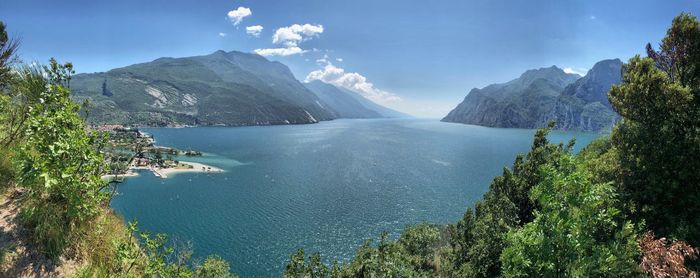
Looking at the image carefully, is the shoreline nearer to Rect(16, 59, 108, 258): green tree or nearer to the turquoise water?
the turquoise water

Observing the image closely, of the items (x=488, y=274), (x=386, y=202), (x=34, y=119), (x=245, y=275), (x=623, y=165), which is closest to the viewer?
(x=34, y=119)

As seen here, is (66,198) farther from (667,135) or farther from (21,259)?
(667,135)

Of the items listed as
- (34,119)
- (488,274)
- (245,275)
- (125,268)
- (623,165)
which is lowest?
(245,275)

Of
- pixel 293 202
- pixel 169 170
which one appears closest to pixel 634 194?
pixel 293 202

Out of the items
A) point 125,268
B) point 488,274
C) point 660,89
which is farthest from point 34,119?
point 488,274

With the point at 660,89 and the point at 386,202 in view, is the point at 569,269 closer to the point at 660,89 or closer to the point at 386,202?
the point at 660,89

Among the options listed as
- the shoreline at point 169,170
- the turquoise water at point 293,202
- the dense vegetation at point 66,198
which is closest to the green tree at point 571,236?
the dense vegetation at point 66,198

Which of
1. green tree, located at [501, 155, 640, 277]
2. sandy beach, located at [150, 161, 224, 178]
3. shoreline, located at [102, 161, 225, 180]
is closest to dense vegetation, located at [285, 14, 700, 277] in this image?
green tree, located at [501, 155, 640, 277]
